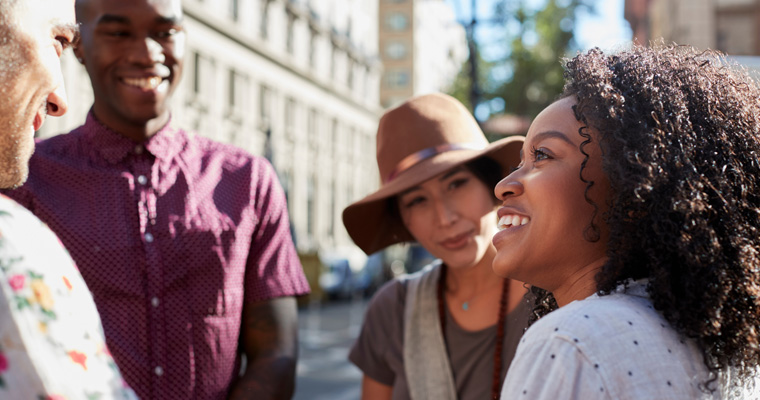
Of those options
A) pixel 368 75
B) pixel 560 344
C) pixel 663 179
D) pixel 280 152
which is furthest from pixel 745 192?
pixel 368 75

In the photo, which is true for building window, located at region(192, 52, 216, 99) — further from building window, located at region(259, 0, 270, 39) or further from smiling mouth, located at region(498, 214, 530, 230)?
smiling mouth, located at region(498, 214, 530, 230)

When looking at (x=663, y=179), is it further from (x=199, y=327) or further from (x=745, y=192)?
(x=199, y=327)

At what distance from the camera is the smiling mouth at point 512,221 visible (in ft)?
6.39

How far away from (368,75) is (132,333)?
5746 cm

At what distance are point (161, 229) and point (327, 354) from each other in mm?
13041

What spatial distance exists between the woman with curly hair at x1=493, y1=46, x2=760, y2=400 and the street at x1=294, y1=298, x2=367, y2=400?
897 centimetres

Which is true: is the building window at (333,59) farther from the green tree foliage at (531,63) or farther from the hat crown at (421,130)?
the hat crown at (421,130)

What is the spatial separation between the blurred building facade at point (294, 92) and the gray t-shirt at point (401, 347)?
846 inches

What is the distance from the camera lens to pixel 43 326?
126 cm

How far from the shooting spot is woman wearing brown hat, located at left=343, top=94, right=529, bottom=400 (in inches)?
122

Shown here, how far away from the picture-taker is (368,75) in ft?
194

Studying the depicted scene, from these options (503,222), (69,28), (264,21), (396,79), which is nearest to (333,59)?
(264,21)

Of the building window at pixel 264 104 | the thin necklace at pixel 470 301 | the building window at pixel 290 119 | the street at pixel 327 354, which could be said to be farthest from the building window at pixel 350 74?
the thin necklace at pixel 470 301

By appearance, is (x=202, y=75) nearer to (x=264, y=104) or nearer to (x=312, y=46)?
(x=264, y=104)
